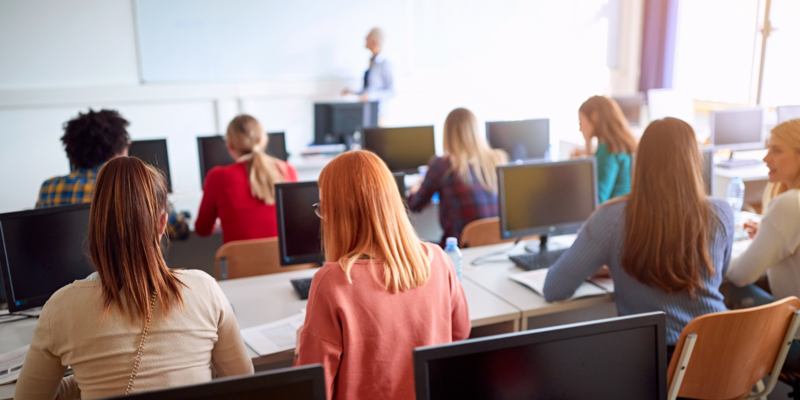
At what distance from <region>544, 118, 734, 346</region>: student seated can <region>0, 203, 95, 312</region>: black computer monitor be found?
5.16 feet

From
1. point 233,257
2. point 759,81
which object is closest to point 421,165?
point 233,257

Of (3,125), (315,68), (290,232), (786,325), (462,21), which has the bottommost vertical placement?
(786,325)

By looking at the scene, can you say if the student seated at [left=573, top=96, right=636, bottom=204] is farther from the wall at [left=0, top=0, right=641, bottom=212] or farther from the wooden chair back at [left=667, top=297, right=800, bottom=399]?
the wall at [left=0, top=0, right=641, bottom=212]

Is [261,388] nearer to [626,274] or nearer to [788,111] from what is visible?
[626,274]

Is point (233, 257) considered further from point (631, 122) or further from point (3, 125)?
point (631, 122)

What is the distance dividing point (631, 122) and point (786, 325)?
398 cm

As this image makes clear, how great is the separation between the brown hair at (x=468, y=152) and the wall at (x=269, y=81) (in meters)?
2.15

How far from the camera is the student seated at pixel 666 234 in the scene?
1749 millimetres

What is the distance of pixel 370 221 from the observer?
4.33 ft

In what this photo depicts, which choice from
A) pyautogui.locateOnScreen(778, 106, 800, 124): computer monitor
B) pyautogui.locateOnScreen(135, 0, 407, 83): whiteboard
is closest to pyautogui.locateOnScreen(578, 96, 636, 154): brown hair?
pyautogui.locateOnScreen(778, 106, 800, 124): computer monitor

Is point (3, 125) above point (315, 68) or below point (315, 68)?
below

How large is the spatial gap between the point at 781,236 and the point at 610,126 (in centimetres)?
122

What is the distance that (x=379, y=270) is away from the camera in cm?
130

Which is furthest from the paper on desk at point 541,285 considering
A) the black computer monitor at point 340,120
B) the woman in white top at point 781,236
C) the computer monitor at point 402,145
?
the black computer monitor at point 340,120
